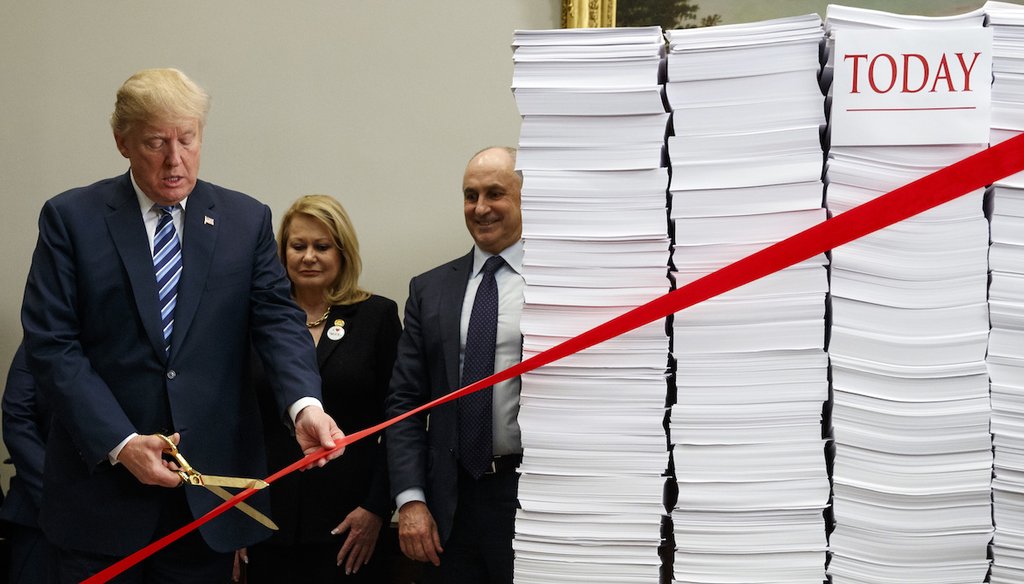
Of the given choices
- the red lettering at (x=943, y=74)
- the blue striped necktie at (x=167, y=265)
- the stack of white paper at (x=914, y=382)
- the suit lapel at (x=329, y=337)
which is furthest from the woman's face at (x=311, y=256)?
the red lettering at (x=943, y=74)

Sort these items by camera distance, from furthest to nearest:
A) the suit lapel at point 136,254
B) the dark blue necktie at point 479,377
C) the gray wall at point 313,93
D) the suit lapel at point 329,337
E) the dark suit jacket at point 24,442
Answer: the gray wall at point 313,93 → the dark suit jacket at point 24,442 → the suit lapel at point 329,337 → the dark blue necktie at point 479,377 → the suit lapel at point 136,254

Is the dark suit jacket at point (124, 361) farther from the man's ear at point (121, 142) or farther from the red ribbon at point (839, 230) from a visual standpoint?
the red ribbon at point (839, 230)

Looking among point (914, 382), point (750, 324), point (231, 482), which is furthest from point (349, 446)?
point (914, 382)

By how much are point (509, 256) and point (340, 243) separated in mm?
694

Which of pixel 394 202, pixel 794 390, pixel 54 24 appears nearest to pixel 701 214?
pixel 794 390

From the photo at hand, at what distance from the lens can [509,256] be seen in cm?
271

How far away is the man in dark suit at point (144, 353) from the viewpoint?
2.02 meters

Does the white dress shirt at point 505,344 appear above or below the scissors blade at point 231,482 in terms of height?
above

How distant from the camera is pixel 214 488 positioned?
201 centimetres

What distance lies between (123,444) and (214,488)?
0.65 ft

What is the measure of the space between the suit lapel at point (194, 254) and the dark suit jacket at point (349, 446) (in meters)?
0.84

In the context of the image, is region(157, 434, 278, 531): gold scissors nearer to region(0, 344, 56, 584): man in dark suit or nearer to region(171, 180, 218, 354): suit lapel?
region(171, 180, 218, 354): suit lapel

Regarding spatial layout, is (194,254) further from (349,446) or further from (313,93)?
(313,93)

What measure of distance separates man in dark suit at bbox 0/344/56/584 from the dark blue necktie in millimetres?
1487
